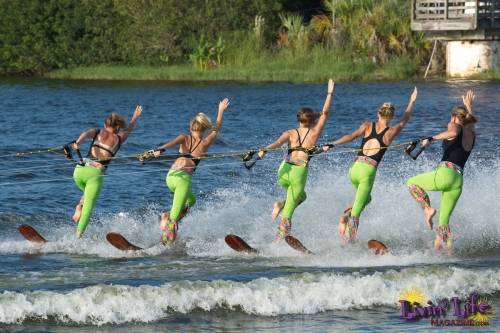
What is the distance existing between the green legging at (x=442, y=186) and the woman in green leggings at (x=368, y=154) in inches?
22.5

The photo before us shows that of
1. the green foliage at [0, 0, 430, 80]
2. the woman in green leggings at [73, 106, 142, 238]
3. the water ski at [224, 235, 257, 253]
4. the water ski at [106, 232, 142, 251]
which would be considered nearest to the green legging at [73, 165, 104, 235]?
the woman in green leggings at [73, 106, 142, 238]

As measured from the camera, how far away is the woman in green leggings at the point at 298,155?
55.1ft

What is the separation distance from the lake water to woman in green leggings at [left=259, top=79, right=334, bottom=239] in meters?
0.56

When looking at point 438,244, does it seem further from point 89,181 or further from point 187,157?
point 89,181

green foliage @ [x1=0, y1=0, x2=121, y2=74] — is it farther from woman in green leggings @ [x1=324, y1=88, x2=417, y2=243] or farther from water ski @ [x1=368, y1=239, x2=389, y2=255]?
water ski @ [x1=368, y1=239, x2=389, y2=255]

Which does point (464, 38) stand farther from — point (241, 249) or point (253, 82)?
point (241, 249)

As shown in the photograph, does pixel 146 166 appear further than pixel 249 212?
Yes

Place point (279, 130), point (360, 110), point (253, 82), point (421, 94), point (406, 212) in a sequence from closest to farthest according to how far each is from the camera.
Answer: point (406, 212)
point (279, 130)
point (360, 110)
point (421, 94)
point (253, 82)

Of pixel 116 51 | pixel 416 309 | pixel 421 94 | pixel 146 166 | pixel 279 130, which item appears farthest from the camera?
pixel 116 51

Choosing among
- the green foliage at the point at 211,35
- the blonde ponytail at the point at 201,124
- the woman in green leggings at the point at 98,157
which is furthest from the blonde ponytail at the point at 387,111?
the green foliage at the point at 211,35

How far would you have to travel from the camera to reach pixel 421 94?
42.0 metres

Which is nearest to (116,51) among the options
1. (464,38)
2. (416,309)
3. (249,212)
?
(464,38)

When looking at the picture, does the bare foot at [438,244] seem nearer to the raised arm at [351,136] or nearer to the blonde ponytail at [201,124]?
the raised arm at [351,136]

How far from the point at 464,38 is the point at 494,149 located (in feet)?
69.0
